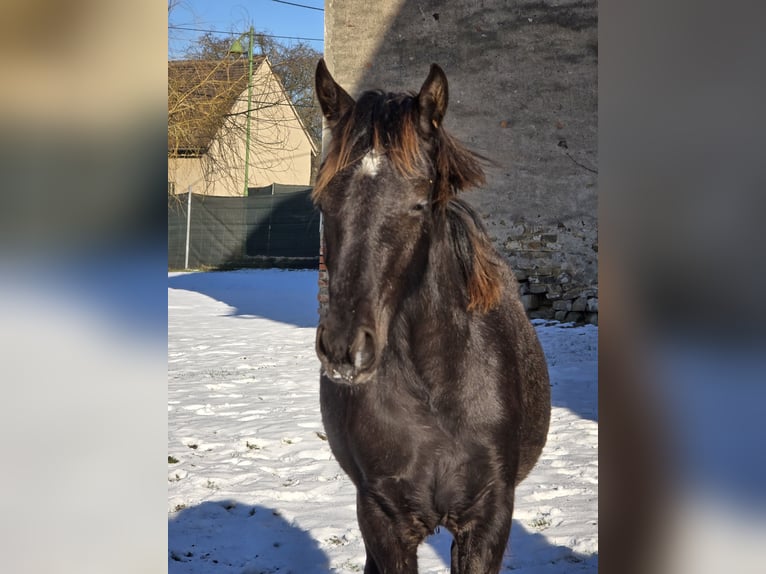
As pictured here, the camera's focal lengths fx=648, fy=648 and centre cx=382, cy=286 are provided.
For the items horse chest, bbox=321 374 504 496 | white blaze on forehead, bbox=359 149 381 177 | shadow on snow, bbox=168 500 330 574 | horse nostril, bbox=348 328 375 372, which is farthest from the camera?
shadow on snow, bbox=168 500 330 574

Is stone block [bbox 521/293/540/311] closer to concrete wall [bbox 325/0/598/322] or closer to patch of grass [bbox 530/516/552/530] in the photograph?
concrete wall [bbox 325/0/598/322]

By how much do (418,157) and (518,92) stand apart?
4281 millimetres

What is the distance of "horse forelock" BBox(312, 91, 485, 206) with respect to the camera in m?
1.41

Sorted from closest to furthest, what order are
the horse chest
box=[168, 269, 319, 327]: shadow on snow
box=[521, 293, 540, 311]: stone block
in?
1. the horse chest
2. box=[521, 293, 540, 311]: stone block
3. box=[168, 269, 319, 327]: shadow on snow

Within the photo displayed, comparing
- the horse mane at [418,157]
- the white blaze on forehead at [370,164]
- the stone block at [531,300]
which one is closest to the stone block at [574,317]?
the stone block at [531,300]

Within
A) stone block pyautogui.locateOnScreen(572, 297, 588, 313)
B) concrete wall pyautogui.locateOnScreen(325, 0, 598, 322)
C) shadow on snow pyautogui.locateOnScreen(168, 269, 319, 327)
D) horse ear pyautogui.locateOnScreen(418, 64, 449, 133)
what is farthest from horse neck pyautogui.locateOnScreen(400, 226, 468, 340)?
shadow on snow pyautogui.locateOnScreen(168, 269, 319, 327)

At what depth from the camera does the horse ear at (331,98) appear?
1.60 metres

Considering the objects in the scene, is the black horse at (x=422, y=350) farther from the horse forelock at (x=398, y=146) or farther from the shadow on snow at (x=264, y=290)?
the shadow on snow at (x=264, y=290)

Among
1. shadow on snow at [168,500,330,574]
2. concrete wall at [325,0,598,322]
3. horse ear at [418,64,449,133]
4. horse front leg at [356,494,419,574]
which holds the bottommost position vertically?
shadow on snow at [168,500,330,574]
